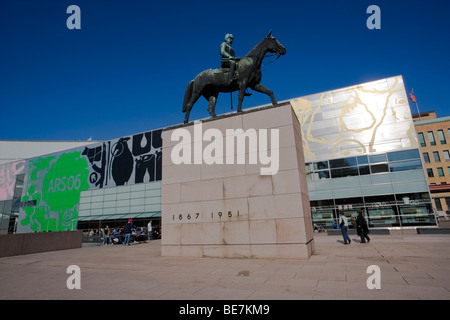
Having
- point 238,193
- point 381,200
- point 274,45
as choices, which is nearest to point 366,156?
point 381,200

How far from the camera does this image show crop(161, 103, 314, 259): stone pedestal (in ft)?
31.3

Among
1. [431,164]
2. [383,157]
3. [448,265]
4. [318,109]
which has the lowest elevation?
[448,265]

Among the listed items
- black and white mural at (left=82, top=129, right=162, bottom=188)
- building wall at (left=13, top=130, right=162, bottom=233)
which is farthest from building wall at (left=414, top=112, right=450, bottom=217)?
building wall at (left=13, top=130, right=162, bottom=233)

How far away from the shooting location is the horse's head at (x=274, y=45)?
1152 cm

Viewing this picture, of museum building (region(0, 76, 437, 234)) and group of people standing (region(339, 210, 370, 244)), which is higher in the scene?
museum building (region(0, 76, 437, 234))

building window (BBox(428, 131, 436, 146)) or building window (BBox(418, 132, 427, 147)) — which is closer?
building window (BBox(428, 131, 436, 146))

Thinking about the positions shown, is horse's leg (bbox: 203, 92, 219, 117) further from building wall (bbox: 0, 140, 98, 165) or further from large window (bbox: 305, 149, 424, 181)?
building wall (bbox: 0, 140, 98, 165)

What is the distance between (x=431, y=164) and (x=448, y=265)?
207ft

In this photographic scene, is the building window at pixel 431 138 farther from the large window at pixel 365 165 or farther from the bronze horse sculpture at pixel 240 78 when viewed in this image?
the bronze horse sculpture at pixel 240 78

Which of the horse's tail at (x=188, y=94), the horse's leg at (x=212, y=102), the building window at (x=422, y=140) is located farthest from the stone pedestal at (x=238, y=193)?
the building window at (x=422, y=140)

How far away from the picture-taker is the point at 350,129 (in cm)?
3094

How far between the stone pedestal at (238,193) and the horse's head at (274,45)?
9.24 feet
